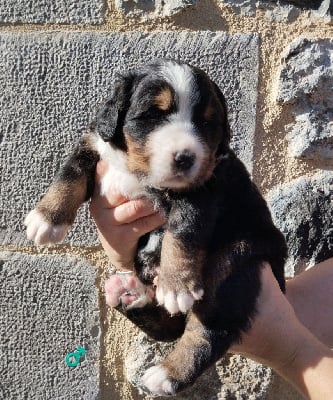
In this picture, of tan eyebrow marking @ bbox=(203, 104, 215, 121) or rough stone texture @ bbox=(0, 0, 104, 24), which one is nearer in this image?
tan eyebrow marking @ bbox=(203, 104, 215, 121)

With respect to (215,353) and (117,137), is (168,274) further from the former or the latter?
(117,137)

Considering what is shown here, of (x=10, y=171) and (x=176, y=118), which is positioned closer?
(x=176, y=118)

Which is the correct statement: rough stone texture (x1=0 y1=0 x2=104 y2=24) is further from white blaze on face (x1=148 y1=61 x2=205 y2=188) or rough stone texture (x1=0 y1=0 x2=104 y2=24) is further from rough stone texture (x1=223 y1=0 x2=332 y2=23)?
white blaze on face (x1=148 y1=61 x2=205 y2=188)

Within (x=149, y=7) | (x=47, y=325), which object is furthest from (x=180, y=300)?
(x=149, y=7)

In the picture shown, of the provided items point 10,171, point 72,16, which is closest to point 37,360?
point 10,171

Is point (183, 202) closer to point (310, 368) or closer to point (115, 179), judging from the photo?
point (115, 179)

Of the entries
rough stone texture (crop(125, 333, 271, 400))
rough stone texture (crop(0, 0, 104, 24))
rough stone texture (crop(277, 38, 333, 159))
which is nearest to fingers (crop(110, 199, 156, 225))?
rough stone texture (crop(125, 333, 271, 400))

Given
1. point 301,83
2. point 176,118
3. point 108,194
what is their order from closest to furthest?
point 176,118
point 108,194
point 301,83
